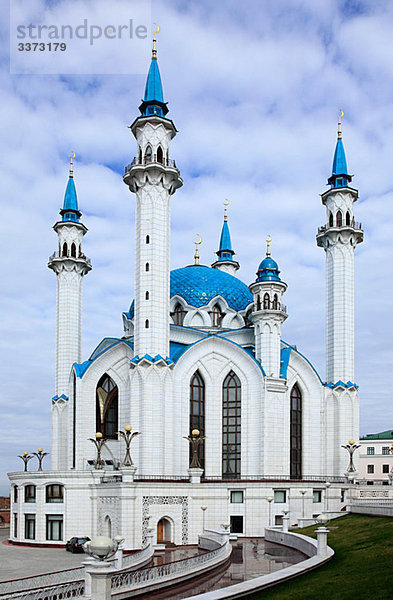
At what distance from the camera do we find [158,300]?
4075cm

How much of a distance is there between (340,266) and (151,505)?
22027 mm

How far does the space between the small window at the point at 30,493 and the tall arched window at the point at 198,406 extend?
9836 mm

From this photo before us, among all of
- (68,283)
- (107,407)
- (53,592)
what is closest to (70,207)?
(68,283)

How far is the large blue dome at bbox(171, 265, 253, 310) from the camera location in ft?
160

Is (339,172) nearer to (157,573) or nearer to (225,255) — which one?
(225,255)

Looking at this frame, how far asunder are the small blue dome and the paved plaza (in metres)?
20.9

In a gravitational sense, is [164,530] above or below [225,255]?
below

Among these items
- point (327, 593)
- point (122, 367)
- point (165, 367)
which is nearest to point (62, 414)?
point (122, 367)

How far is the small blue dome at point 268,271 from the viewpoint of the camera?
146 feet

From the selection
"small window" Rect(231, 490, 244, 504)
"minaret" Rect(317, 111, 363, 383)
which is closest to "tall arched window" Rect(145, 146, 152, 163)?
"minaret" Rect(317, 111, 363, 383)

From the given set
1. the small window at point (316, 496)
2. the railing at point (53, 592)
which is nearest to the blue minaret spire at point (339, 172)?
the small window at point (316, 496)

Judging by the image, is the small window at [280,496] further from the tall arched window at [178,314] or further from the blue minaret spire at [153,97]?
the blue minaret spire at [153,97]

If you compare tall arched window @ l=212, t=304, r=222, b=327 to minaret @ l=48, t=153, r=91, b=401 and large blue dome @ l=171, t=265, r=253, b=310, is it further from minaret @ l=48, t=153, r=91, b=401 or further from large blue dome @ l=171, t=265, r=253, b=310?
minaret @ l=48, t=153, r=91, b=401

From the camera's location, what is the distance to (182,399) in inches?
1629
